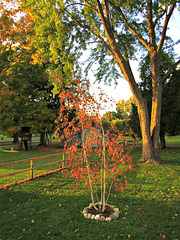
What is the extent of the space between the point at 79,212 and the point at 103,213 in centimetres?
64

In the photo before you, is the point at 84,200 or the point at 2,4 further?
the point at 2,4

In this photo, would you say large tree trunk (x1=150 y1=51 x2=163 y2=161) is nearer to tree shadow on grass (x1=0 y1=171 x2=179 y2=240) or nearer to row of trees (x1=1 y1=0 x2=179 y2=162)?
row of trees (x1=1 y1=0 x2=179 y2=162)

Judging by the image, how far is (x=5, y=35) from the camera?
18.3m

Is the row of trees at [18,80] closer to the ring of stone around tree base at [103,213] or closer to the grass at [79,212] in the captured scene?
the grass at [79,212]

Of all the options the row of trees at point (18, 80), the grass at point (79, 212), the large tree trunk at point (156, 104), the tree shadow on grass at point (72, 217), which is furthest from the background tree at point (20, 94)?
the tree shadow on grass at point (72, 217)

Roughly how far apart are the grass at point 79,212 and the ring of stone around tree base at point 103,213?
145 millimetres

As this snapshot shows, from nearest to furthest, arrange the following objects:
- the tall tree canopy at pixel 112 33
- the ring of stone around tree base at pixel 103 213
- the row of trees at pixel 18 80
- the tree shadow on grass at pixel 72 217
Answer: the tree shadow on grass at pixel 72 217 < the ring of stone around tree base at pixel 103 213 < the tall tree canopy at pixel 112 33 < the row of trees at pixel 18 80

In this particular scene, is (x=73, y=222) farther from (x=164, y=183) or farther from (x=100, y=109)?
(x=164, y=183)

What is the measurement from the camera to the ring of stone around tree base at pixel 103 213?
430 centimetres

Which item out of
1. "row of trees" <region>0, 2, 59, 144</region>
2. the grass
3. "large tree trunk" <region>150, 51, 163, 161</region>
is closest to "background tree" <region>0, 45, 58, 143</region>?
"row of trees" <region>0, 2, 59, 144</region>

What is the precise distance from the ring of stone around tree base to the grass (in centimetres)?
15

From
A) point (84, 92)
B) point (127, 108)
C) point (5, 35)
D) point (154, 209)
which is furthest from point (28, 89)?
point (127, 108)

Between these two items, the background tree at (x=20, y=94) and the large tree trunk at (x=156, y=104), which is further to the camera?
the background tree at (x=20, y=94)

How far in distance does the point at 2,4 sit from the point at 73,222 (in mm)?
19464
